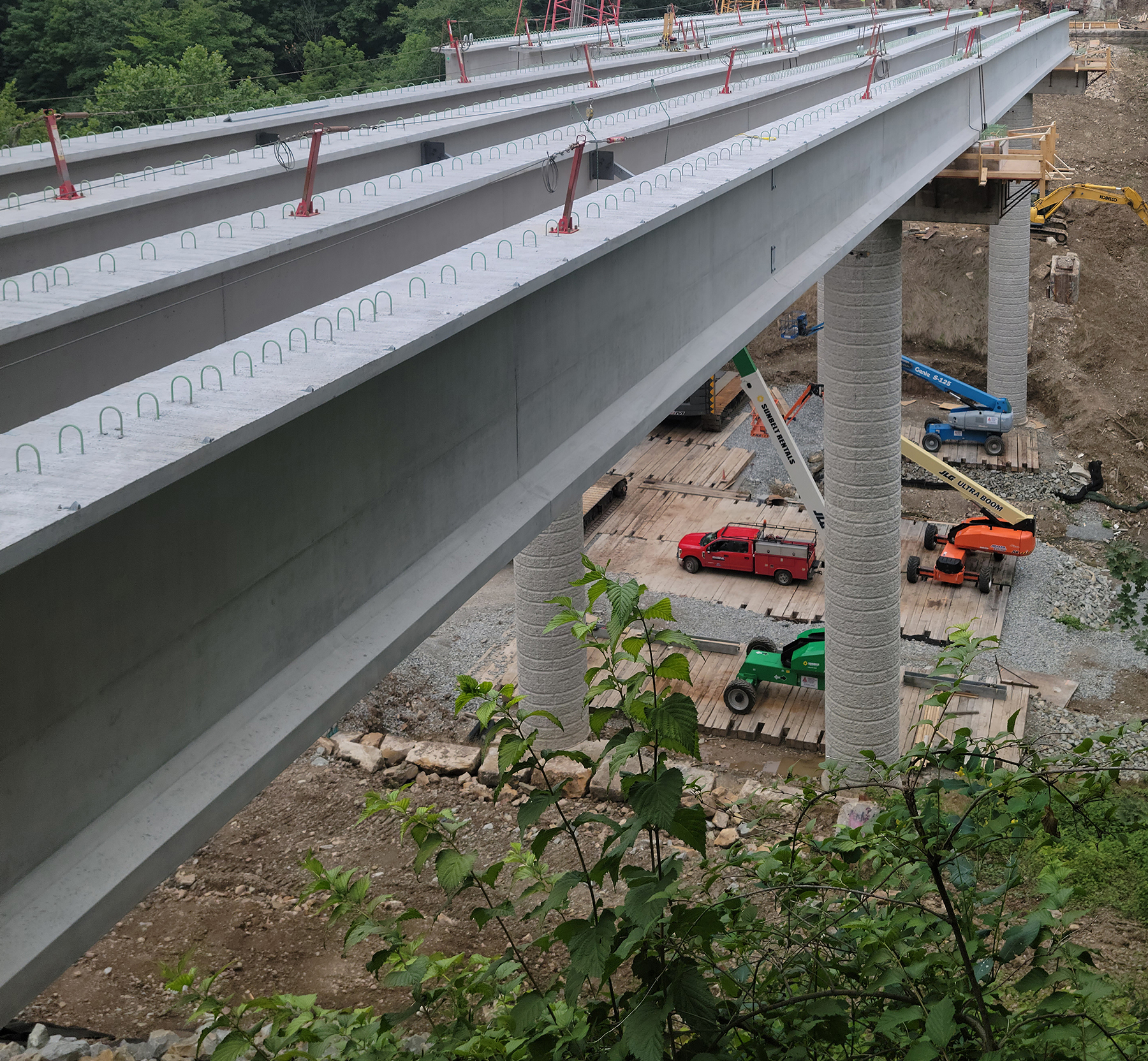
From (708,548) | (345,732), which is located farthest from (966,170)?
(345,732)

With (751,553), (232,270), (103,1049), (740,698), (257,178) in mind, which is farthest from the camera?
(751,553)

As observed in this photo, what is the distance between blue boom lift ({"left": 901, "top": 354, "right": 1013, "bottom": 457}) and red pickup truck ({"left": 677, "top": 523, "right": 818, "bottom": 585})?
8.27 metres

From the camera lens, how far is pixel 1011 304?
32656mm

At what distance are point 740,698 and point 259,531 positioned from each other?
1599cm

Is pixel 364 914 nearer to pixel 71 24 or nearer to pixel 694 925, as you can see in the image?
pixel 694 925

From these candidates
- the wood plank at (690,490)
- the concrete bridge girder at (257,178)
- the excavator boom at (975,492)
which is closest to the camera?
the concrete bridge girder at (257,178)

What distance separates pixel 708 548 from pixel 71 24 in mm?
40798

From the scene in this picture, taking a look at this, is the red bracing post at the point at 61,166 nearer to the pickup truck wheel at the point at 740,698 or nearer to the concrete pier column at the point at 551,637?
the concrete pier column at the point at 551,637

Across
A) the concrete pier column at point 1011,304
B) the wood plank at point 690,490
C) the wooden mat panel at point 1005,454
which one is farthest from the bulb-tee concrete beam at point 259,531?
the concrete pier column at point 1011,304

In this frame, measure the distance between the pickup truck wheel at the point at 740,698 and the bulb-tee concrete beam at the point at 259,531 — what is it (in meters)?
12.6

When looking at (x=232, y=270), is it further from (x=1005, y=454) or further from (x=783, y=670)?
(x=1005, y=454)

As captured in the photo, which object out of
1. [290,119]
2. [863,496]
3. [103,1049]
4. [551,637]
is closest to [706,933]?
[103,1049]

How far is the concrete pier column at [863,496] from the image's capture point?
16328 mm

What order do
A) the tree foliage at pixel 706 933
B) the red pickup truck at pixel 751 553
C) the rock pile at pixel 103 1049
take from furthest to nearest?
the red pickup truck at pixel 751 553 < the rock pile at pixel 103 1049 < the tree foliage at pixel 706 933
